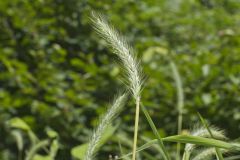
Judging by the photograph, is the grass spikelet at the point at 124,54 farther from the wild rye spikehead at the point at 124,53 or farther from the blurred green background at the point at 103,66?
the blurred green background at the point at 103,66

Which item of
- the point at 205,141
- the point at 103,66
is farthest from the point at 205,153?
the point at 103,66

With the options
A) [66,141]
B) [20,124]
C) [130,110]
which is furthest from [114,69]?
[20,124]

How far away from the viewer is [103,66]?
3.72 metres

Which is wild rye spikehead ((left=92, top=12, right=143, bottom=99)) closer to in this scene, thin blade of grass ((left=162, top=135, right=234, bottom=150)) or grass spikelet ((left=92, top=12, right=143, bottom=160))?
grass spikelet ((left=92, top=12, right=143, bottom=160))

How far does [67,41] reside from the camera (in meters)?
3.89

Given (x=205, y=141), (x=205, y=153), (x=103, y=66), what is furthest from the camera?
(x=103, y=66)

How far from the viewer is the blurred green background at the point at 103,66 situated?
3283 mm

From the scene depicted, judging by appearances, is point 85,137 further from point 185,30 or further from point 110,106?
point 110,106

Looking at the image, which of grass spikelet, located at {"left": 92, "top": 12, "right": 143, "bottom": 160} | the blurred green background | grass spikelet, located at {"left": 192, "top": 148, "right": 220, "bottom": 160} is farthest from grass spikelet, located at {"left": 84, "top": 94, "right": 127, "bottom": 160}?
the blurred green background

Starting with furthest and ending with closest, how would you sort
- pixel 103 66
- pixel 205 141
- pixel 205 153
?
pixel 103 66 < pixel 205 153 < pixel 205 141

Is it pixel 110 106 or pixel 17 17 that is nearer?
pixel 110 106

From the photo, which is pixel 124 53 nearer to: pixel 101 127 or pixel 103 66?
pixel 101 127

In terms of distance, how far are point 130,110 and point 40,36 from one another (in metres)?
0.82

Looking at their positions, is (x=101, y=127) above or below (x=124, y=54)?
below
